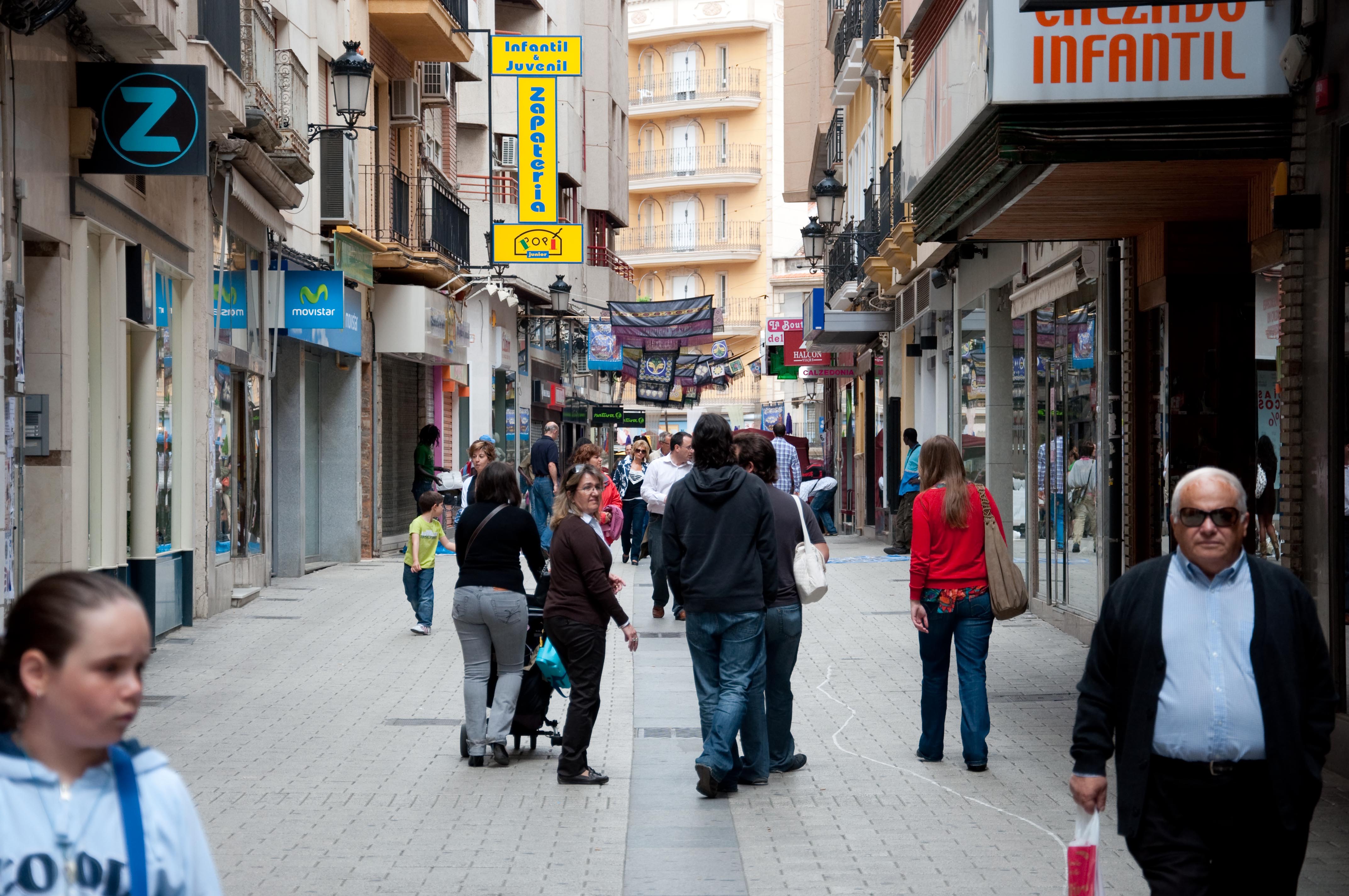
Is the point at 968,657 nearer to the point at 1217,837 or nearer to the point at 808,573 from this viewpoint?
the point at 808,573

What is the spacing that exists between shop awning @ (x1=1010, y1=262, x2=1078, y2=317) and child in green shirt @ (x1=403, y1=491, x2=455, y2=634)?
599cm

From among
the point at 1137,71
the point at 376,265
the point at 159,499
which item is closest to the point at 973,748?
the point at 1137,71

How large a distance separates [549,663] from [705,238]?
7022cm

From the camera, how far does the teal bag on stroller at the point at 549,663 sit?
29.9 ft

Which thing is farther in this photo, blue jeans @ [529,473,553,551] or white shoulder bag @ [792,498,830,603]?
blue jeans @ [529,473,553,551]

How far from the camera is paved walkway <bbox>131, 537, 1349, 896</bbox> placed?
6.66 metres

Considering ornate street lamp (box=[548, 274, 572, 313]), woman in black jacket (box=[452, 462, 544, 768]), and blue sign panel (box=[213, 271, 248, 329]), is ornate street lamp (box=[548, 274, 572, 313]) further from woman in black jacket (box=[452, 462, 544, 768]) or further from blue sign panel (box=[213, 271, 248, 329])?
woman in black jacket (box=[452, 462, 544, 768])

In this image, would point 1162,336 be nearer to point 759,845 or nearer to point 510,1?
point 759,845

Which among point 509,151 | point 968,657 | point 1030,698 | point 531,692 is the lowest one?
point 1030,698

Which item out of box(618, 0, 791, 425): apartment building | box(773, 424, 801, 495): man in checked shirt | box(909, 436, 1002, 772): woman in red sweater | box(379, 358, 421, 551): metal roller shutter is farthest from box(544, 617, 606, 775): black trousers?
box(618, 0, 791, 425): apartment building

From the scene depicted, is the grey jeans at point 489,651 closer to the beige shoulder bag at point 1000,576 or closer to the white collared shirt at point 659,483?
the beige shoulder bag at point 1000,576

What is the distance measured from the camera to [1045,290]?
16.3 meters

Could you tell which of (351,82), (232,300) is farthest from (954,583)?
(351,82)

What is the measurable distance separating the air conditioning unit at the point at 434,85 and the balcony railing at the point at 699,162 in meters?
47.3
